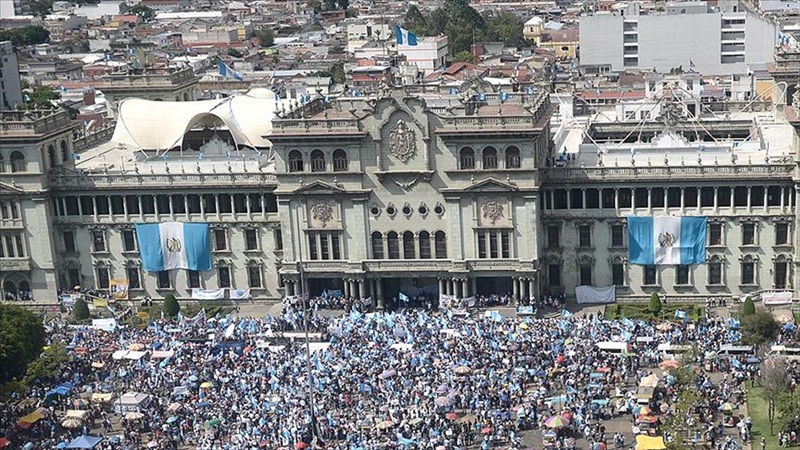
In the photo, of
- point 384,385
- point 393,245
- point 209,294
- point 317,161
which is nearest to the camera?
point 384,385

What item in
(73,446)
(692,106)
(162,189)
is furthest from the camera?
(692,106)

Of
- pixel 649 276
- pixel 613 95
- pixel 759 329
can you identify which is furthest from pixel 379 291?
pixel 613 95

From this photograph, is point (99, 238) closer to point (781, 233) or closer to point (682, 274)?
point (682, 274)

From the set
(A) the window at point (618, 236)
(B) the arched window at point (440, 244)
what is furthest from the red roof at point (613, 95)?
(B) the arched window at point (440, 244)

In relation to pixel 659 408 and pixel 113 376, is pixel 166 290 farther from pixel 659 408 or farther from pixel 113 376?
pixel 659 408

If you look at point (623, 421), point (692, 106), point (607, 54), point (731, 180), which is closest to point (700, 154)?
point (731, 180)

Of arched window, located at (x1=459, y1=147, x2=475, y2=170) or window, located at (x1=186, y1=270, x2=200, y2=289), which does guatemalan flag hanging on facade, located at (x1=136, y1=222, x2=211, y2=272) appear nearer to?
window, located at (x1=186, y1=270, x2=200, y2=289)

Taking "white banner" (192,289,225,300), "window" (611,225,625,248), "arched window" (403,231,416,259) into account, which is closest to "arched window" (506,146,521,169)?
"window" (611,225,625,248)
